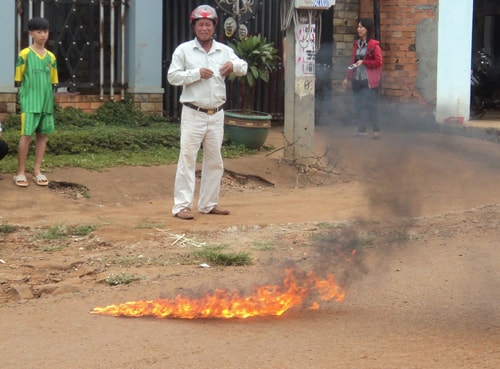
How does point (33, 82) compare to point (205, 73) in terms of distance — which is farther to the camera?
point (33, 82)

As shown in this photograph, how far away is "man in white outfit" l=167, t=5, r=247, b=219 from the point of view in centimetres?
905

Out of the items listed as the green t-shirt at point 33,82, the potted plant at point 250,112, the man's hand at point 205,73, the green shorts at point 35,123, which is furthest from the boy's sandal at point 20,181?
the potted plant at point 250,112

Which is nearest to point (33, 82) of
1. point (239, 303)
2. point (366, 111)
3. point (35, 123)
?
point (35, 123)

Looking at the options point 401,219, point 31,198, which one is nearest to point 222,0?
point 31,198

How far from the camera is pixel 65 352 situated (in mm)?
5074

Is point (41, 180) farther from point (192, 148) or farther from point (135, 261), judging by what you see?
point (135, 261)

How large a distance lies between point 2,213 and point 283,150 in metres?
4.58

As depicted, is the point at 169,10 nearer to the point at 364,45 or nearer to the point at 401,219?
the point at 364,45

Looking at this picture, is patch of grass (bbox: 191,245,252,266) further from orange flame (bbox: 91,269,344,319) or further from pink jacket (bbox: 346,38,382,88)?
pink jacket (bbox: 346,38,382,88)

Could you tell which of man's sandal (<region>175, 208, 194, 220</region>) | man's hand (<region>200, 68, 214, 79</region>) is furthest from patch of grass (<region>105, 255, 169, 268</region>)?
man's hand (<region>200, 68, 214, 79</region>)

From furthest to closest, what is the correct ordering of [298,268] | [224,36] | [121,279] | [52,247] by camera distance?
[224,36] < [52,247] < [121,279] < [298,268]

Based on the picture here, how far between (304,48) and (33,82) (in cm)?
373

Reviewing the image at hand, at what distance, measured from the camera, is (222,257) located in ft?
24.4

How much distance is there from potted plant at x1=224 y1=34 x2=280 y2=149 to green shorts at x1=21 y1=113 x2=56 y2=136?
3.13 m
